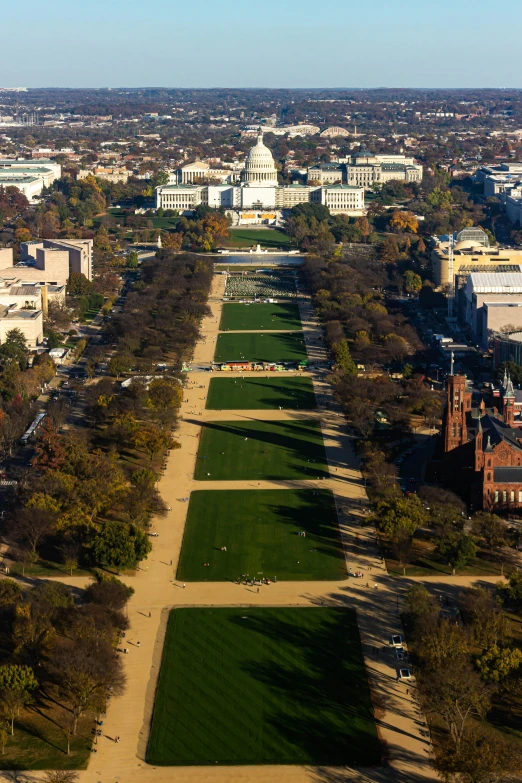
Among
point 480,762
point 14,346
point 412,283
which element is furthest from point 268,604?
point 412,283

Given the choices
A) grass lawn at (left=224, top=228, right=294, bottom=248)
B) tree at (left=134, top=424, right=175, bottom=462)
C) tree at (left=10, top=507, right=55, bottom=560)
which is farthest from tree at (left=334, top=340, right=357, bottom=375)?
grass lawn at (left=224, top=228, right=294, bottom=248)

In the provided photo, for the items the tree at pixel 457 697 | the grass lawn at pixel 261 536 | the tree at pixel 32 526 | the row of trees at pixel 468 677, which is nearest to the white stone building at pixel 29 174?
the grass lawn at pixel 261 536

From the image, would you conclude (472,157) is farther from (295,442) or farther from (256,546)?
(256,546)

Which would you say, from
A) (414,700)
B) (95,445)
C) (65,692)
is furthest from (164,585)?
(95,445)

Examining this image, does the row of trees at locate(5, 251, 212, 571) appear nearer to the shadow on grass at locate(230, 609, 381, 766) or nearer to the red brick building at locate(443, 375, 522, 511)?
the shadow on grass at locate(230, 609, 381, 766)

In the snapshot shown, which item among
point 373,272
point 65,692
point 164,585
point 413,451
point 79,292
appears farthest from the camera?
point 373,272

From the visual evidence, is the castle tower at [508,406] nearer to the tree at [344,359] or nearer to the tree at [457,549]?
the tree at [457,549]
